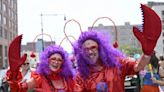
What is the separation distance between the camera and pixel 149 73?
779 cm

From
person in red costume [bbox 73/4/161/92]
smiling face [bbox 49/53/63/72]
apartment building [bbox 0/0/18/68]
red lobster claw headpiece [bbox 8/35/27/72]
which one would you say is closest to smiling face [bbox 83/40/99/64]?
person in red costume [bbox 73/4/161/92]

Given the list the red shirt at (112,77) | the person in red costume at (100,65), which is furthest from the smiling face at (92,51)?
the red shirt at (112,77)

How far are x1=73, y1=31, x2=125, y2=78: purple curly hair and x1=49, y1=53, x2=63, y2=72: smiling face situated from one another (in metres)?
0.69

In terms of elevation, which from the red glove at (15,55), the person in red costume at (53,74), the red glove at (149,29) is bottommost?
the person in red costume at (53,74)

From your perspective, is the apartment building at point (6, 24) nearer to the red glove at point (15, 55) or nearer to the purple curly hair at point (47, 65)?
the purple curly hair at point (47, 65)

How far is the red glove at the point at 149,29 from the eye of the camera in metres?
3.32

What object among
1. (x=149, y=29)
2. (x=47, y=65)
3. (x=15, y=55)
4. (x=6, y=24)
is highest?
(x=6, y=24)

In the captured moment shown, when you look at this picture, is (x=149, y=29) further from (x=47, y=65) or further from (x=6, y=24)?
(x=6, y=24)

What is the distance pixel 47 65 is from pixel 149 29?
1.91 metres

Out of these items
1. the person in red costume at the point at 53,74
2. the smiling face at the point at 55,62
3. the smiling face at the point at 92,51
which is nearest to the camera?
the smiling face at the point at 92,51

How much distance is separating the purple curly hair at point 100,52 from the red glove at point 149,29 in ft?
2.19

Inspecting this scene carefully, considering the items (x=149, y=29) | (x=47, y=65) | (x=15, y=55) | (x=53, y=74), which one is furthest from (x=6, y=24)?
(x=149, y=29)

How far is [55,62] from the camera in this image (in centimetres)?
491

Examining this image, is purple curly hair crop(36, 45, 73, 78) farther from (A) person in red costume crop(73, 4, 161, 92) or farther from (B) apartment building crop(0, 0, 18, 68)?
(B) apartment building crop(0, 0, 18, 68)
